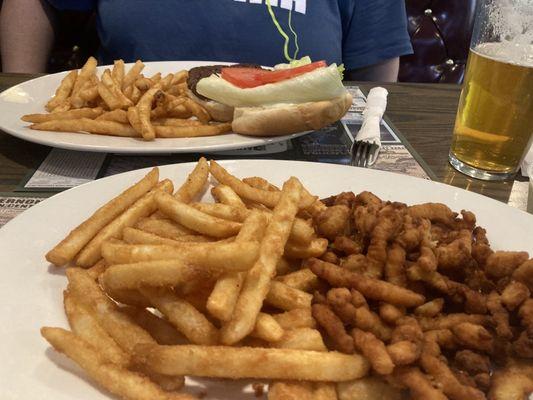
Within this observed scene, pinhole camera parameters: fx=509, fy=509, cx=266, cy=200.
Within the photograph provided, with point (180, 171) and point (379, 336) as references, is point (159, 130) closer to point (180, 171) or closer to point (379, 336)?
point (180, 171)

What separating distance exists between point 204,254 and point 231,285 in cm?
8

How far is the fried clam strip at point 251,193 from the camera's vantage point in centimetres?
133

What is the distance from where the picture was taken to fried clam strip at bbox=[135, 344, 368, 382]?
89cm

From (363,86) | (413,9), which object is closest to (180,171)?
(363,86)

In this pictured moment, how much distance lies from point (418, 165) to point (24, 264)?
144cm

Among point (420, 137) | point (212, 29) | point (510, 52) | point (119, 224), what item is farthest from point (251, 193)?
point (212, 29)

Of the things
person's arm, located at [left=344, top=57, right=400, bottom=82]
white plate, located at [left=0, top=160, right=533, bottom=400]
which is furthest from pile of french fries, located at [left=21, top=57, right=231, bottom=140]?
person's arm, located at [left=344, top=57, right=400, bottom=82]

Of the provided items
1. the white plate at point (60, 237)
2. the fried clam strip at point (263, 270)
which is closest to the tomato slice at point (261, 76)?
the white plate at point (60, 237)

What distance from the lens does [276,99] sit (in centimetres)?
214

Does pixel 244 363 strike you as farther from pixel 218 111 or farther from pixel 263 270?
pixel 218 111

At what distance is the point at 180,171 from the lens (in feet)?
5.34

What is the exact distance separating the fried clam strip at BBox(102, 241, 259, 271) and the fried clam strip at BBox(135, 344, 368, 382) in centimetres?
15

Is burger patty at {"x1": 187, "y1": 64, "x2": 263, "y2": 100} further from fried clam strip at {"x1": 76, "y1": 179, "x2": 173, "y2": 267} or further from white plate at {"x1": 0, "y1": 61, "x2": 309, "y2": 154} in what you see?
fried clam strip at {"x1": 76, "y1": 179, "x2": 173, "y2": 267}

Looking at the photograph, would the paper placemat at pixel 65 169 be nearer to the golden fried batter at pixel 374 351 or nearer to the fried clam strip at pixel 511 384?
the golden fried batter at pixel 374 351
